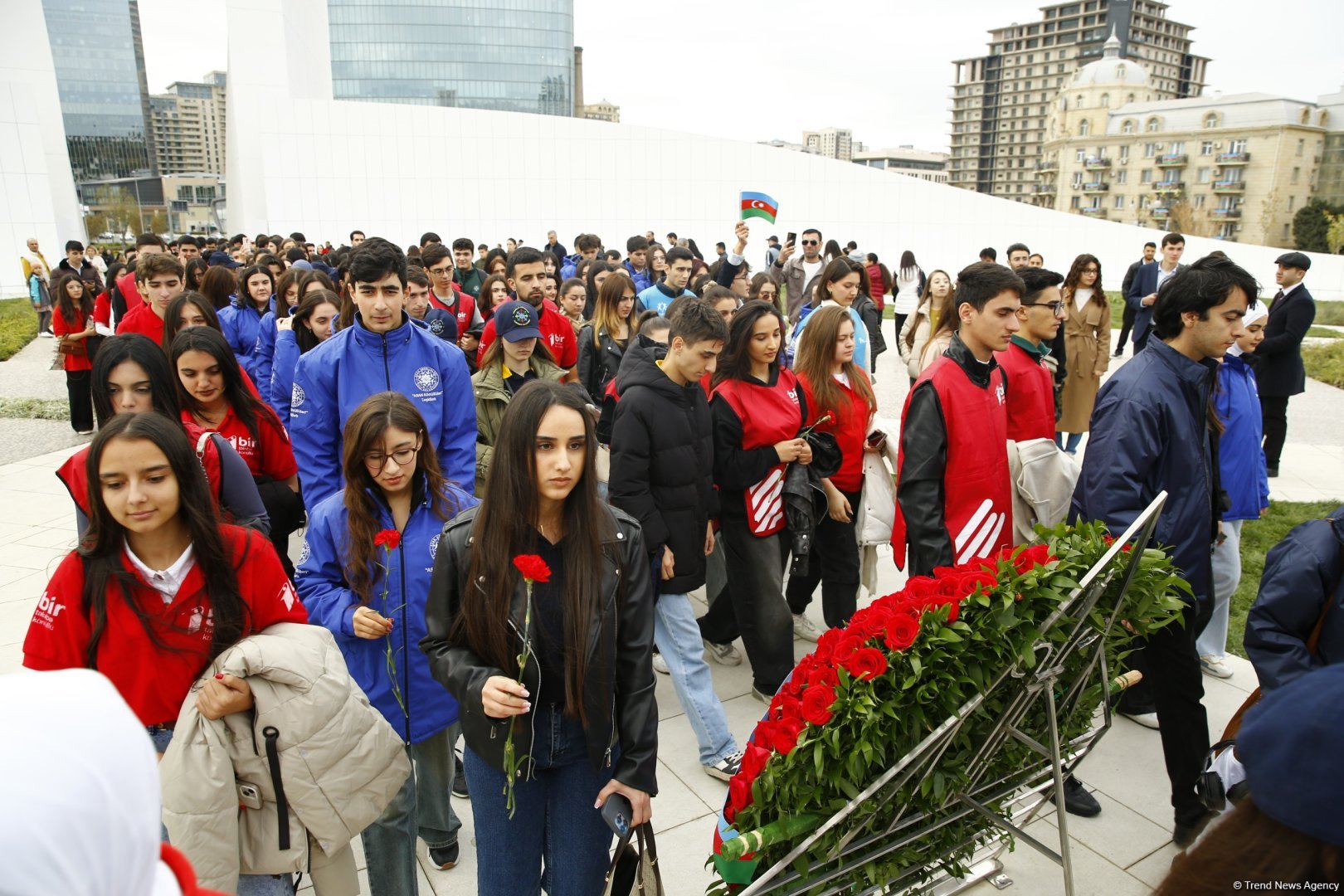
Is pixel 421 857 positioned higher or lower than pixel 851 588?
lower

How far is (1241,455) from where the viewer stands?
395 cm

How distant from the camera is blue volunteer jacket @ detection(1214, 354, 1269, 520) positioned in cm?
392

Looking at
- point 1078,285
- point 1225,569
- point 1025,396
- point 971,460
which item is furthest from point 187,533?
point 1078,285

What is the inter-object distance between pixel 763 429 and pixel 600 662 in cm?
203

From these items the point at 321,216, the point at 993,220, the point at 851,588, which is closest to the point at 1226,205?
the point at 993,220

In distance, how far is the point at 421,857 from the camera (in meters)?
3.24

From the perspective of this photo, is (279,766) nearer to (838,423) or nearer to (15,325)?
(838,423)

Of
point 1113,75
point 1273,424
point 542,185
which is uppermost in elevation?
point 1113,75

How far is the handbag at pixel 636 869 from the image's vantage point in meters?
1.99

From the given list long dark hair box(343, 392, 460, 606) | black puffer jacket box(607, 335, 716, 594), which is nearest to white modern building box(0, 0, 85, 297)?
black puffer jacket box(607, 335, 716, 594)

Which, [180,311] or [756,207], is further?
[756,207]

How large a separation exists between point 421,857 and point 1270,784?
3.03 metres

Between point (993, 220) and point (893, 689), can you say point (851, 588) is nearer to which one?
point (893, 689)

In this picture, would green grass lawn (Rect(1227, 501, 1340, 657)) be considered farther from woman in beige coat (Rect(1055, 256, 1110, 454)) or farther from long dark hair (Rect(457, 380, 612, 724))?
long dark hair (Rect(457, 380, 612, 724))
